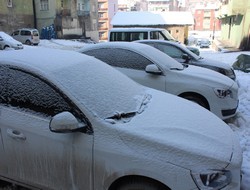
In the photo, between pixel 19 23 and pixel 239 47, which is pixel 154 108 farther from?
pixel 19 23

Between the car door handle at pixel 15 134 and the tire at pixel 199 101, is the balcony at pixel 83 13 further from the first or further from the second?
the car door handle at pixel 15 134

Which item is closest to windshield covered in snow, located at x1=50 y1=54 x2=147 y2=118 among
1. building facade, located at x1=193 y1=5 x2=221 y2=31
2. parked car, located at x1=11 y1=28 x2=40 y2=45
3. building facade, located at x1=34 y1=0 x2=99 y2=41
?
parked car, located at x1=11 y1=28 x2=40 y2=45

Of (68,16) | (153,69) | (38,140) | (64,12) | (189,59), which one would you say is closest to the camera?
(38,140)

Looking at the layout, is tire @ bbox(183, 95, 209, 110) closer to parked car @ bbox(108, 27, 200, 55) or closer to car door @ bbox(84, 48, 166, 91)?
car door @ bbox(84, 48, 166, 91)

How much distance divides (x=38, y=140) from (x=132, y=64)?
343 cm

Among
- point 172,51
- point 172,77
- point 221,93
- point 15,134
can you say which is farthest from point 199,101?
point 15,134

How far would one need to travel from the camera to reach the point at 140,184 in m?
2.52

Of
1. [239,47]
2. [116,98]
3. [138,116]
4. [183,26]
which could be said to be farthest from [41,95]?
[183,26]

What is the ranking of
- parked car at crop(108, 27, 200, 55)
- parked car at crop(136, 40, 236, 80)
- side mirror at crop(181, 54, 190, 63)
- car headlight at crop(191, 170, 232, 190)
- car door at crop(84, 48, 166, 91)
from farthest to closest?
parked car at crop(108, 27, 200, 55)
side mirror at crop(181, 54, 190, 63)
parked car at crop(136, 40, 236, 80)
car door at crop(84, 48, 166, 91)
car headlight at crop(191, 170, 232, 190)

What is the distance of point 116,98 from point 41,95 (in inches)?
28.8

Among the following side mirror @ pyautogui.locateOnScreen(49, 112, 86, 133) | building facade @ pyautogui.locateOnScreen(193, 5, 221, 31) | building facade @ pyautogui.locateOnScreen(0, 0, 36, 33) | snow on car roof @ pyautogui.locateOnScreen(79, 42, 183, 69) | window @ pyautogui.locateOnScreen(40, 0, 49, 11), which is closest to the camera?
side mirror @ pyautogui.locateOnScreen(49, 112, 86, 133)

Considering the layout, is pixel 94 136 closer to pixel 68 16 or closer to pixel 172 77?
pixel 172 77

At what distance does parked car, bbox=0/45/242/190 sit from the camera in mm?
2477

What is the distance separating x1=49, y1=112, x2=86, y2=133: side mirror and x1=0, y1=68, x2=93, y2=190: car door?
125mm
